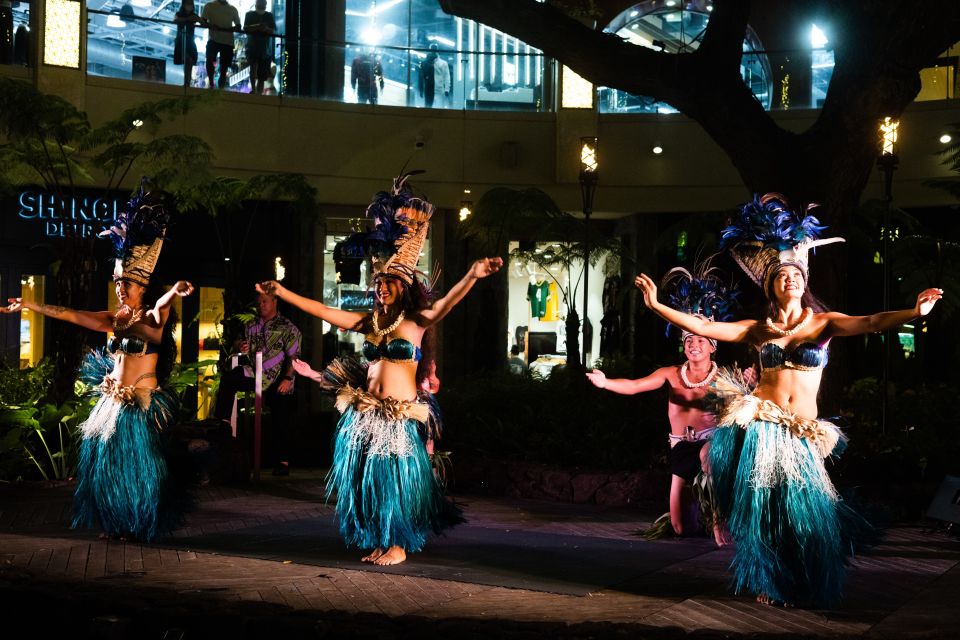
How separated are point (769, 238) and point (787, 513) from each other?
4.80ft

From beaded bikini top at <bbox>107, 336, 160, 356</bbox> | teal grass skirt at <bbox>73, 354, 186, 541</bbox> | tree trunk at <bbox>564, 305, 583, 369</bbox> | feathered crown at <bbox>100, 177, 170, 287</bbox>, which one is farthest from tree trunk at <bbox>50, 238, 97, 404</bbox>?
tree trunk at <bbox>564, 305, 583, 369</bbox>

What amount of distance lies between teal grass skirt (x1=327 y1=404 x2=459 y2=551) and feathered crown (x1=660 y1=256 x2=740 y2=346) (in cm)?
212

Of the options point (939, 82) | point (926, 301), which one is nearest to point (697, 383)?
point (926, 301)

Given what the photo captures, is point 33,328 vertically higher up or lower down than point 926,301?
lower down

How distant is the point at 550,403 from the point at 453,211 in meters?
9.20

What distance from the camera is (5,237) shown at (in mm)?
16719

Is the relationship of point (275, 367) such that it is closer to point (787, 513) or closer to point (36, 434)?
point (36, 434)

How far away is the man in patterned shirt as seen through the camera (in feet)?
37.7

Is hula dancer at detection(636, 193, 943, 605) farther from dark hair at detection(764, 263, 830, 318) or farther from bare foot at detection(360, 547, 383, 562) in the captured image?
bare foot at detection(360, 547, 383, 562)

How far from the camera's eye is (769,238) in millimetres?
6344

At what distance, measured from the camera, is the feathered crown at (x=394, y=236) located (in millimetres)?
7254

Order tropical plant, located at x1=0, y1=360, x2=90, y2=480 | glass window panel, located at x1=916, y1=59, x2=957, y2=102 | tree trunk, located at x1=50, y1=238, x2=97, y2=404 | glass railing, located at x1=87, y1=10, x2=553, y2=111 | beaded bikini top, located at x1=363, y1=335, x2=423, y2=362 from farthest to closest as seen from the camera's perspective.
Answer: glass window panel, located at x1=916, y1=59, x2=957, y2=102, glass railing, located at x1=87, y1=10, x2=553, y2=111, tree trunk, located at x1=50, y1=238, x2=97, y2=404, tropical plant, located at x1=0, y1=360, x2=90, y2=480, beaded bikini top, located at x1=363, y1=335, x2=423, y2=362

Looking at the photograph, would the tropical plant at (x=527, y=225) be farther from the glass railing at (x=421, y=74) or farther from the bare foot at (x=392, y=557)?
the bare foot at (x=392, y=557)

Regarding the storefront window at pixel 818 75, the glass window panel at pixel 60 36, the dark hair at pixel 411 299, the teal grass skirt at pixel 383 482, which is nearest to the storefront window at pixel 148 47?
the glass window panel at pixel 60 36
